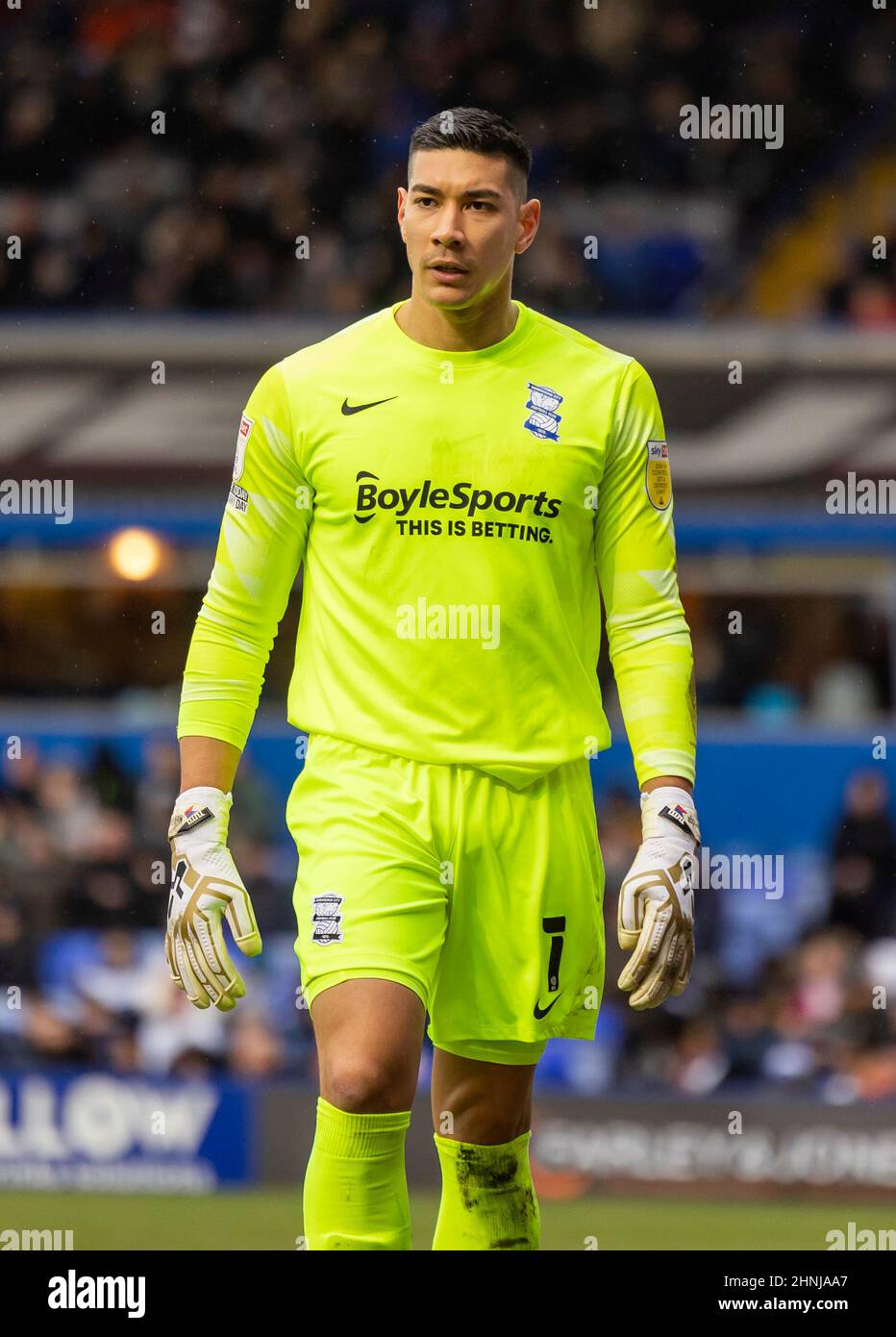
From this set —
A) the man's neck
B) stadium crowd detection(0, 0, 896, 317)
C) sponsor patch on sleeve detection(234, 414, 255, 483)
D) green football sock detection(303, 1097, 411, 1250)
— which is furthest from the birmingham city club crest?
stadium crowd detection(0, 0, 896, 317)

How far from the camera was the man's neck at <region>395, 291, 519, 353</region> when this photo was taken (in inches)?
173

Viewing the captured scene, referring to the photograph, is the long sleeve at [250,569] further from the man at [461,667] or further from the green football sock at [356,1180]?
the green football sock at [356,1180]

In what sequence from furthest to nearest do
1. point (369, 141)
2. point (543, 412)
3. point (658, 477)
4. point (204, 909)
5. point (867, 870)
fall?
point (369, 141)
point (867, 870)
point (658, 477)
point (543, 412)
point (204, 909)

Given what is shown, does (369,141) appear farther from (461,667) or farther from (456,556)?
(461,667)

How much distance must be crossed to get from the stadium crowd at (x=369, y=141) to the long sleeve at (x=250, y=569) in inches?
245

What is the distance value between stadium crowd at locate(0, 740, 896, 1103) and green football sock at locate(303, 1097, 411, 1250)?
522 centimetres

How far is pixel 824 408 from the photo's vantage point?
1085 centimetres

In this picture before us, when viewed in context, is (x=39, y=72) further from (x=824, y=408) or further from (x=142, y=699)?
(x=824, y=408)

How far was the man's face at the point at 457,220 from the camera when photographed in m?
4.23

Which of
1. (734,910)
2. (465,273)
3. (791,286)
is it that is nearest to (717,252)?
(791,286)

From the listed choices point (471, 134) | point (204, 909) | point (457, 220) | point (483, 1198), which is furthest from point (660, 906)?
point (471, 134)

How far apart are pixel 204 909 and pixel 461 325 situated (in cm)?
133

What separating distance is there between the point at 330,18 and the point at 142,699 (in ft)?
13.2

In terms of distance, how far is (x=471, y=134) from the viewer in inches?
167
